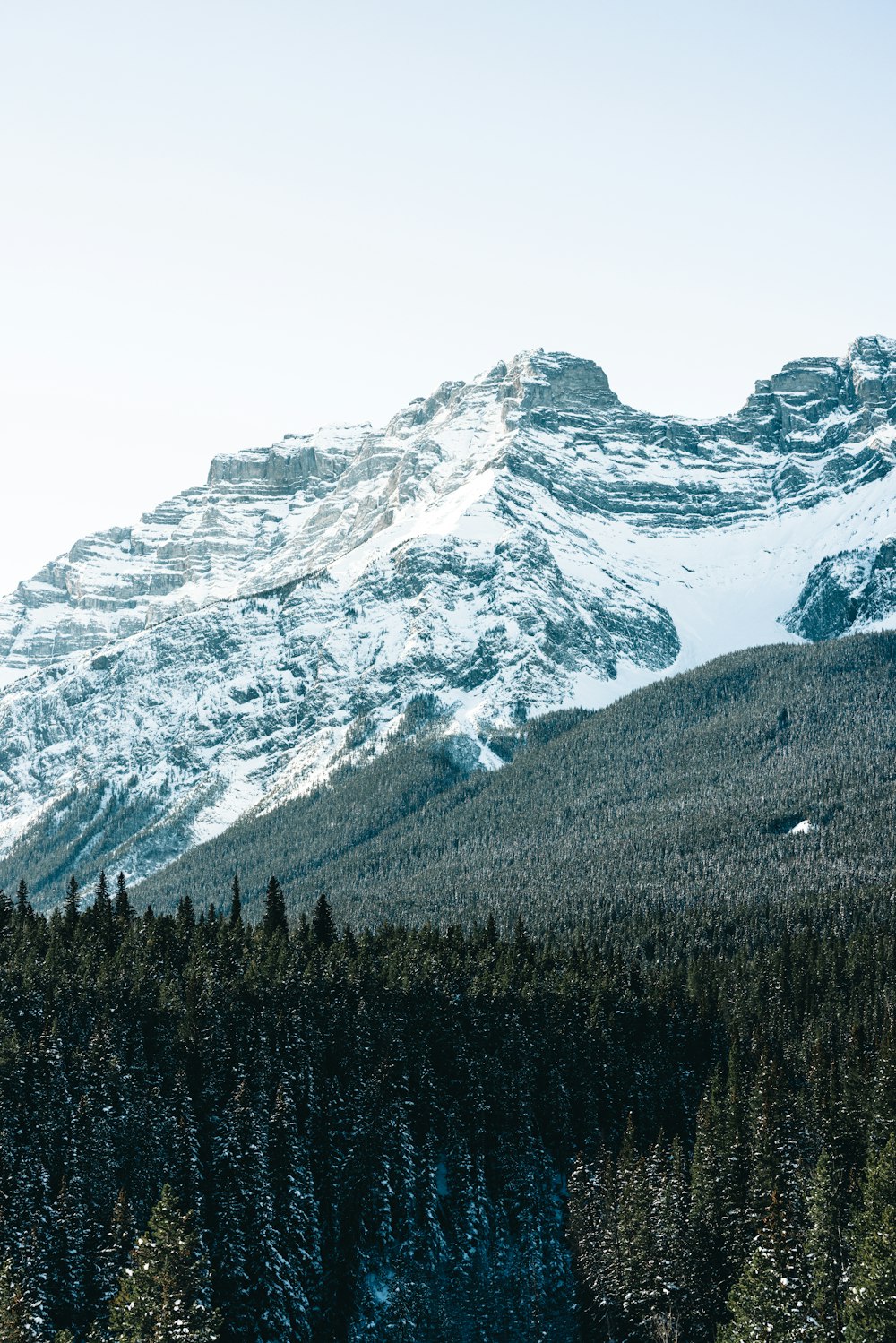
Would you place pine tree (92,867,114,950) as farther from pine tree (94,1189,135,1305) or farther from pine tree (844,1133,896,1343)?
pine tree (844,1133,896,1343)

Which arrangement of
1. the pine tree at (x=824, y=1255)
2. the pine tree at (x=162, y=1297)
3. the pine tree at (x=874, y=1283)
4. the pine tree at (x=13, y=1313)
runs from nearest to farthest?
the pine tree at (x=13, y=1313)
the pine tree at (x=162, y=1297)
the pine tree at (x=874, y=1283)
the pine tree at (x=824, y=1255)

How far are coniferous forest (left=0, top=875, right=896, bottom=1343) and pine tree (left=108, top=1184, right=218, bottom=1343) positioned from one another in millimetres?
182

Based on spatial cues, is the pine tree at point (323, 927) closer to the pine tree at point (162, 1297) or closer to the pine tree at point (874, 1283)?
the pine tree at point (874, 1283)

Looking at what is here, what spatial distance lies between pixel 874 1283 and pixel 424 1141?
1949 inches

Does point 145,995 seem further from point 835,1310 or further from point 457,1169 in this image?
point 835,1310

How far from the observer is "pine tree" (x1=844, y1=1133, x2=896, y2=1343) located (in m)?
75.4

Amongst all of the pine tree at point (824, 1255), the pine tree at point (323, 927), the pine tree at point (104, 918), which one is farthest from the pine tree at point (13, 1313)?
the pine tree at point (323, 927)

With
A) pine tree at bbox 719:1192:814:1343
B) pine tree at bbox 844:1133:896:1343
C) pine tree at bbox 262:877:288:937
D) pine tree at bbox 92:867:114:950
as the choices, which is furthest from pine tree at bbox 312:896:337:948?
pine tree at bbox 844:1133:896:1343

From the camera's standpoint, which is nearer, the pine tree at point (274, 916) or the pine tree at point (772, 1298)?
the pine tree at point (772, 1298)

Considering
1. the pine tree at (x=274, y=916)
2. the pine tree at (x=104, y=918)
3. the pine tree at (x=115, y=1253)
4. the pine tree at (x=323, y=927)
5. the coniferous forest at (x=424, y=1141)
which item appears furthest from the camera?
the pine tree at (x=274, y=916)

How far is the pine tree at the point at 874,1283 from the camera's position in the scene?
75.4m

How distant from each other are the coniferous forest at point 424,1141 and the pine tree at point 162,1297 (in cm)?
18

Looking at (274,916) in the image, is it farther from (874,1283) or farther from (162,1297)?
(874,1283)

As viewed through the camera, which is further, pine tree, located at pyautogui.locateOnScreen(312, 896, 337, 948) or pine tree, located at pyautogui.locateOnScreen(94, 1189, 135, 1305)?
pine tree, located at pyautogui.locateOnScreen(312, 896, 337, 948)
